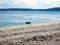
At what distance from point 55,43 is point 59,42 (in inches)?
9.0

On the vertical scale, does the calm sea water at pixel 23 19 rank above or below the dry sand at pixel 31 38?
below

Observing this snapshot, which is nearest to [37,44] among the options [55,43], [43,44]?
[43,44]

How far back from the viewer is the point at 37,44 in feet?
28.5

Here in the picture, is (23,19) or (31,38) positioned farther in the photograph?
(23,19)

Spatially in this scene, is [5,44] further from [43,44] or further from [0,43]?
[43,44]

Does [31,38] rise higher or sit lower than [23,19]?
higher

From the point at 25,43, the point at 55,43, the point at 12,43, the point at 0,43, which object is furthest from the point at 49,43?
the point at 0,43

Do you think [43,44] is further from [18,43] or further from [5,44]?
[5,44]

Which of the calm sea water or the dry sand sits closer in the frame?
the dry sand

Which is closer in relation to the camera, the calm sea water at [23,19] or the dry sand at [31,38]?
the dry sand at [31,38]

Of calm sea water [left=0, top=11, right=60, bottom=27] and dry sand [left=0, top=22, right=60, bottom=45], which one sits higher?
dry sand [left=0, top=22, right=60, bottom=45]

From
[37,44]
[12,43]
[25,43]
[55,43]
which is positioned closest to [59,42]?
[55,43]

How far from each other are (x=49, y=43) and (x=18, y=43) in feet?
4.69

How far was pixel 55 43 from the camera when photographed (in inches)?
342
